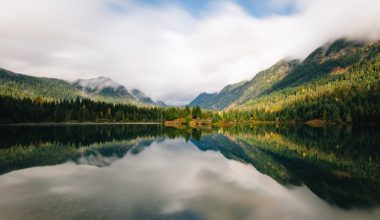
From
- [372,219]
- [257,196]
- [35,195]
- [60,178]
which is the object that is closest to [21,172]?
[60,178]

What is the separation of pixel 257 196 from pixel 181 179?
899 centimetres

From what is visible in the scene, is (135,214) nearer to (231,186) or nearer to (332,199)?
(231,186)

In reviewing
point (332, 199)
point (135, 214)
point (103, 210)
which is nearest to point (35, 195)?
point (103, 210)

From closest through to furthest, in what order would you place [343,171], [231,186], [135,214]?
1. [135,214]
2. [231,186]
3. [343,171]

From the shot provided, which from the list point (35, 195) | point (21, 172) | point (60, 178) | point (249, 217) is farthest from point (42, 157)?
point (249, 217)

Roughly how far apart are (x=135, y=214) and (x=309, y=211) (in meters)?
11.3

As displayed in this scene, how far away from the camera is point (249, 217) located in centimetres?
1742

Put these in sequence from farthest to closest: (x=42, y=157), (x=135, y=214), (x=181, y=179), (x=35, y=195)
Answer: (x=42, y=157), (x=181, y=179), (x=35, y=195), (x=135, y=214)

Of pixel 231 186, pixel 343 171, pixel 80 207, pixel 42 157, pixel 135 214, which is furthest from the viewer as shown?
pixel 42 157

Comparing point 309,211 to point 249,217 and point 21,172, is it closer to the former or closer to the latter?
point 249,217

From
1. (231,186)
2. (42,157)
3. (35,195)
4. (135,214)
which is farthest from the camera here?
(42,157)

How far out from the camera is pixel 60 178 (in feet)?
92.7

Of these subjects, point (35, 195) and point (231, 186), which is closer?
point (35, 195)

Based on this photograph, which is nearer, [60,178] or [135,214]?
[135,214]
